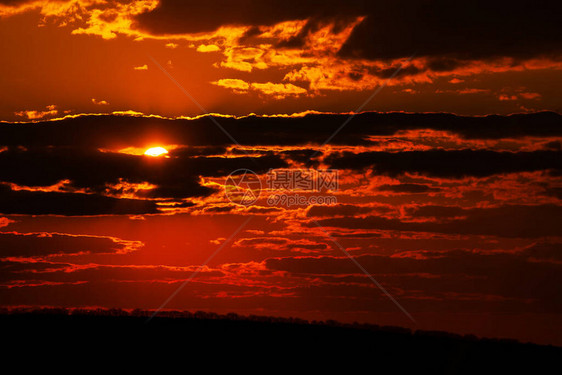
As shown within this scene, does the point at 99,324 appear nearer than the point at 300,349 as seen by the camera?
No

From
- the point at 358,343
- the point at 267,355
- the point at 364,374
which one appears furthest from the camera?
the point at 358,343

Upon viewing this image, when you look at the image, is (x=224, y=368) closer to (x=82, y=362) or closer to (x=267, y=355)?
(x=267, y=355)

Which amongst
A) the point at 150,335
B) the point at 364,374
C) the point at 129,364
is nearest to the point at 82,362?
the point at 129,364

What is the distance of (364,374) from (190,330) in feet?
35.0

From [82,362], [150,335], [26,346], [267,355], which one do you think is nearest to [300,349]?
[267,355]

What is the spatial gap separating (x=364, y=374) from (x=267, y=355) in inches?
200

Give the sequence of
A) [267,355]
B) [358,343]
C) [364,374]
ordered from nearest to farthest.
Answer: [364,374] → [267,355] → [358,343]

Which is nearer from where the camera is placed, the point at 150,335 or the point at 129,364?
the point at 129,364

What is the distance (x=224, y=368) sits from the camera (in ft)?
121

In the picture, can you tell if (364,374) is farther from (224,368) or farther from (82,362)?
(82,362)

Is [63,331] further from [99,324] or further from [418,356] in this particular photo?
[418,356]

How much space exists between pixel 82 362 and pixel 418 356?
1604 centimetres

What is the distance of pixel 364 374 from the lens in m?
36.5

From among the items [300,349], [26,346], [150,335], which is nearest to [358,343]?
[300,349]
